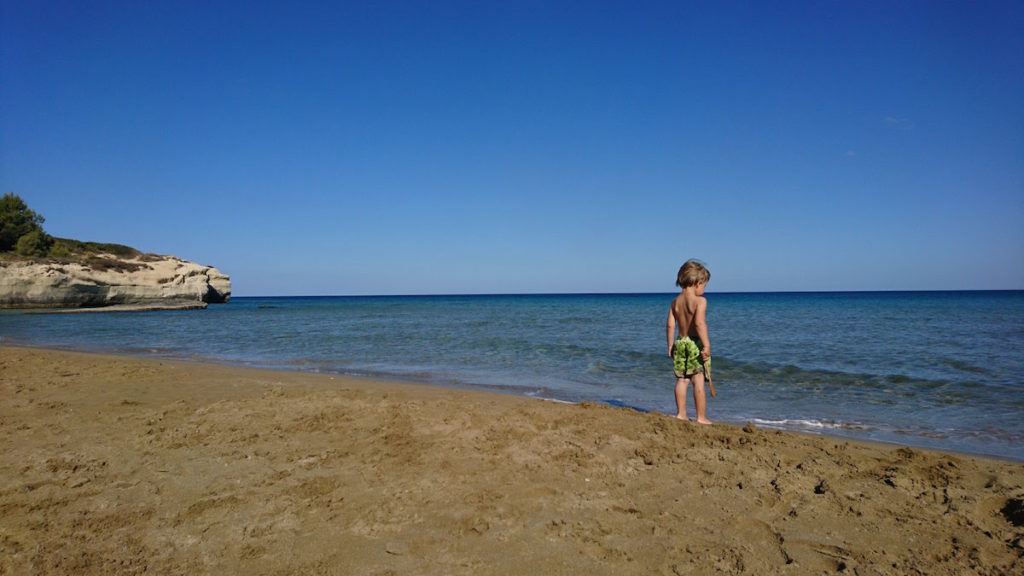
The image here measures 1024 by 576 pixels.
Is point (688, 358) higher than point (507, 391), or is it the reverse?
point (688, 358)

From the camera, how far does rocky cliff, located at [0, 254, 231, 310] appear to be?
3856 cm

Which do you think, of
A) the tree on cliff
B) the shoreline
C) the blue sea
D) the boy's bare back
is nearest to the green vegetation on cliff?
the tree on cliff

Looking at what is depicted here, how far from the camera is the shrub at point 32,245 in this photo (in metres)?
43.8

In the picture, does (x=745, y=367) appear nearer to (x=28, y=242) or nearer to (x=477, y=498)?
(x=477, y=498)

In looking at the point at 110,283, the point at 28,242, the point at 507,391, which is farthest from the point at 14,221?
the point at 507,391

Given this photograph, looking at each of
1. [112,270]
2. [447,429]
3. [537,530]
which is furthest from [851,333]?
[112,270]

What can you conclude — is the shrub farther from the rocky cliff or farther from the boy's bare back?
the boy's bare back

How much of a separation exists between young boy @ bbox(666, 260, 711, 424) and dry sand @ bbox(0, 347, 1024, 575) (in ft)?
1.58

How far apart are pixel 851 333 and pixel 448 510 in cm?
2046

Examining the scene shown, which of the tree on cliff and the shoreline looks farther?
the tree on cliff

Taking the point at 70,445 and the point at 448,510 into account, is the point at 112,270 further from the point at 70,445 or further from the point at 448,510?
the point at 448,510

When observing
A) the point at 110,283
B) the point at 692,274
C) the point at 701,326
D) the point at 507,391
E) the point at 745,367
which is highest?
the point at 110,283

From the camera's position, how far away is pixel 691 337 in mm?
6188

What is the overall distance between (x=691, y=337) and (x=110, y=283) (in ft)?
168
